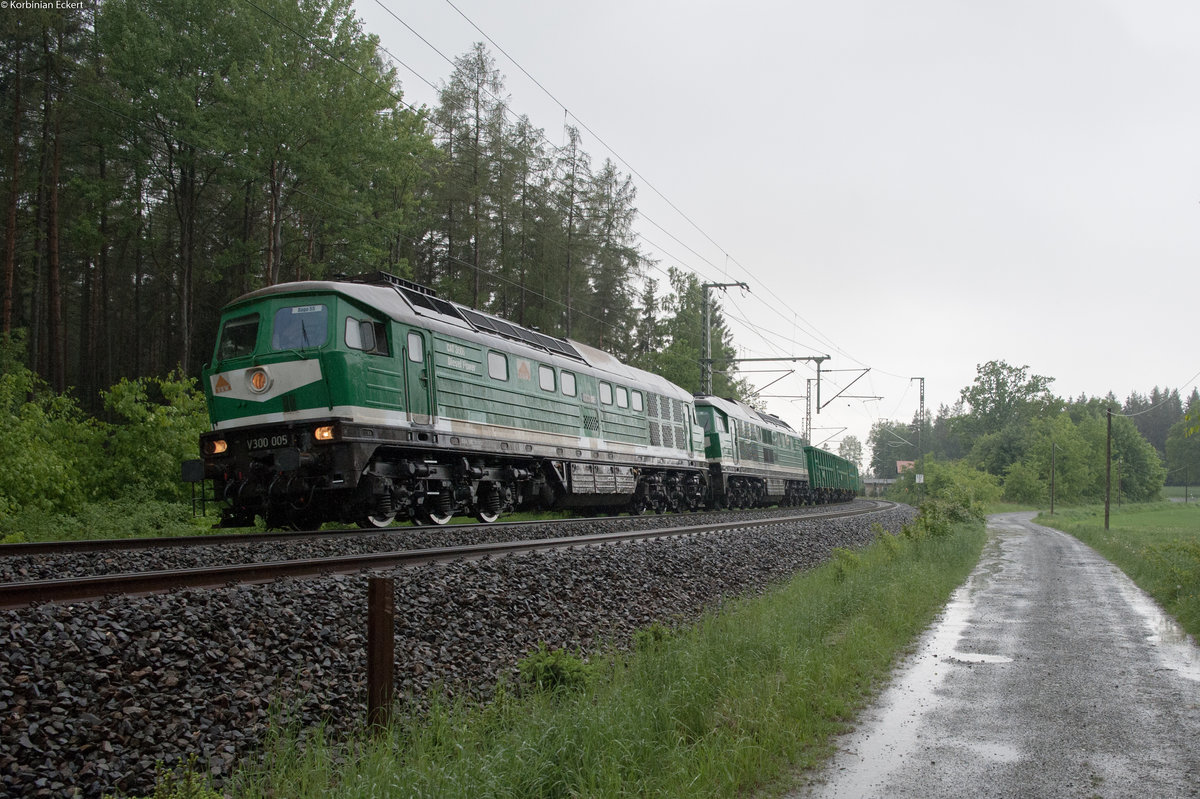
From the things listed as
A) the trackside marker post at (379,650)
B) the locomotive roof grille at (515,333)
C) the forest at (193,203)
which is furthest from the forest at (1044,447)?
the trackside marker post at (379,650)

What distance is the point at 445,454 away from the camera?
13938 millimetres

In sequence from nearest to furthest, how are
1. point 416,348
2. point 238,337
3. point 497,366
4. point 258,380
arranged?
point 258,380 < point 238,337 < point 416,348 < point 497,366

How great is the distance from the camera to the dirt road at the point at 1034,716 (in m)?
4.49

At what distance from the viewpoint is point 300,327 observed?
39.6 feet

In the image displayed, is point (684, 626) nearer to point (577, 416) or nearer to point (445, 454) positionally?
point (445, 454)

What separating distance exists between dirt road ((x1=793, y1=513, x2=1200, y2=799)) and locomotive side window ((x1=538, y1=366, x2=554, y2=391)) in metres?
8.97

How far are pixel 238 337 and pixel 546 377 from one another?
20.4 ft

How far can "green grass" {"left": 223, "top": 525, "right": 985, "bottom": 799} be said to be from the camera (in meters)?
4.10

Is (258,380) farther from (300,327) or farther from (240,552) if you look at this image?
(240,552)

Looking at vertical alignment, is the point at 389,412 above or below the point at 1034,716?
above

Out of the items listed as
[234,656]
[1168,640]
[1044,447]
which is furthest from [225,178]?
[1044,447]

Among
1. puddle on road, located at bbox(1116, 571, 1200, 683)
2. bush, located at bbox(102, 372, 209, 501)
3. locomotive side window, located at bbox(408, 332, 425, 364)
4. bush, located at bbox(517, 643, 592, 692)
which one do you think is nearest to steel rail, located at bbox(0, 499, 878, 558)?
locomotive side window, located at bbox(408, 332, 425, 364)

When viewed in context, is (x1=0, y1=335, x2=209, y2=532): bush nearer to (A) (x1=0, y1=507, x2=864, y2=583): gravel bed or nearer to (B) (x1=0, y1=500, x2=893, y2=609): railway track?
(B) (x1=0, y1=500, x2=893, y2=609): railway track

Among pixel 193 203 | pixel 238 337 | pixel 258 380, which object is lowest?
pixel 258 380
